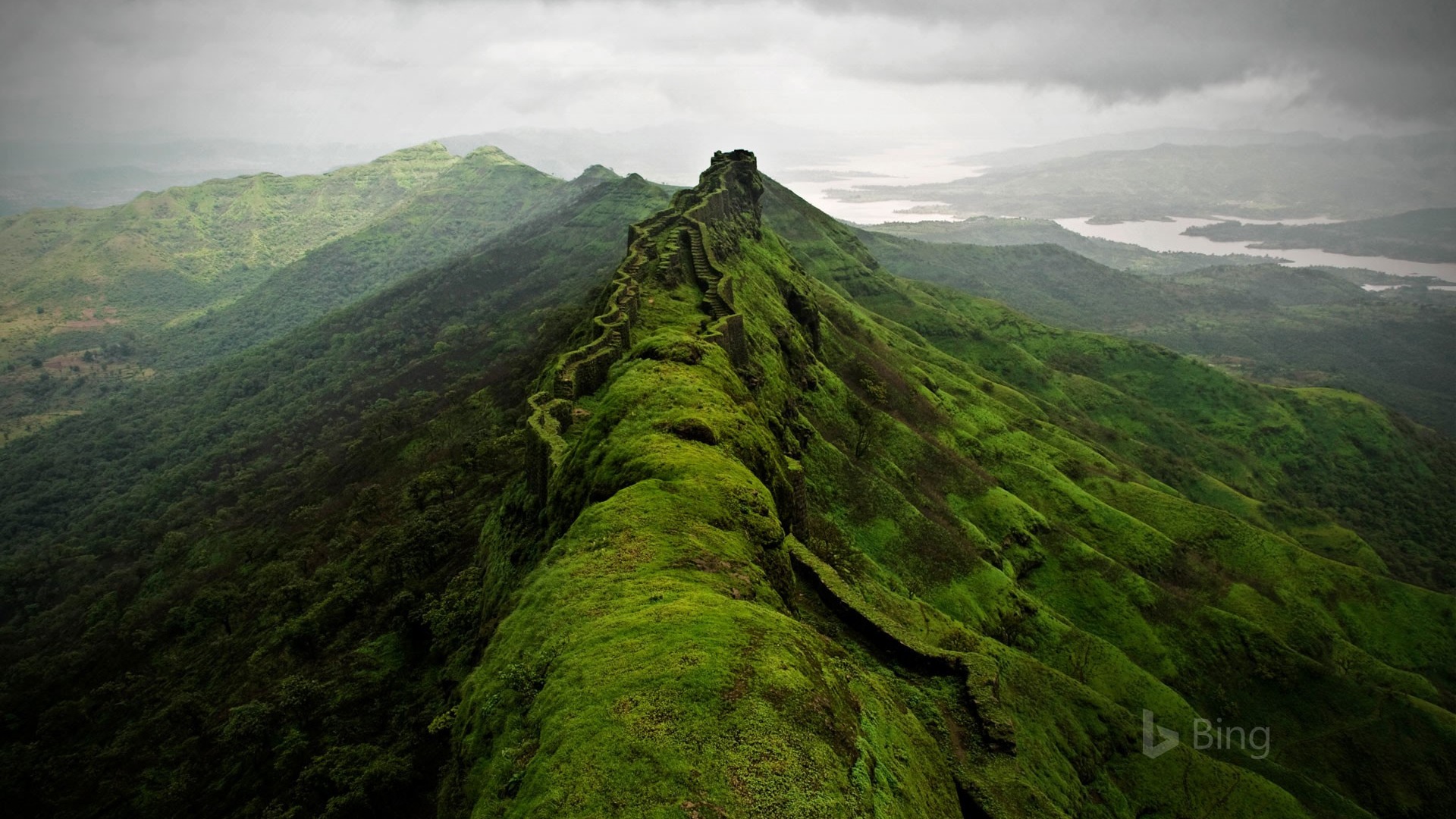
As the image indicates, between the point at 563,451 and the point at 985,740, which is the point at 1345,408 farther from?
the point at 563,451

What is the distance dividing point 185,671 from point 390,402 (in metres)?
118

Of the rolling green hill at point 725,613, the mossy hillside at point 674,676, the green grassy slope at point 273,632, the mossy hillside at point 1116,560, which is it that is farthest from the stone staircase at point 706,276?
the mossy hillside at point 674,676

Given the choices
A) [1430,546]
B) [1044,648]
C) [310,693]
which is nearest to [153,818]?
[310,693]

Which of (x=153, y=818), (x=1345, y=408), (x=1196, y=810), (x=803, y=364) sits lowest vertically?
(x=1345, y=408)

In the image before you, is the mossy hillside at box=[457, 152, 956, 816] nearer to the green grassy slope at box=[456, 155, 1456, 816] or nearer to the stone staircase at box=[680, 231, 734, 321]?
the green grassy slope at box=[456, 155, 1456, 816]

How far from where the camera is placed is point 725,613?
2009 cm

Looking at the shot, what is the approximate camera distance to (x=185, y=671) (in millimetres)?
68875

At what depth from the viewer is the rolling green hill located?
1891 centimetres

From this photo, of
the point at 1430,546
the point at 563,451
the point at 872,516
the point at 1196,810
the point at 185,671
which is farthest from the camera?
the point at 1430,546

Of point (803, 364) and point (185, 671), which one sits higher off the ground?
point (803, 364)

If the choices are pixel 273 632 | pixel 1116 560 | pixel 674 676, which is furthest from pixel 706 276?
pixel 1116 560

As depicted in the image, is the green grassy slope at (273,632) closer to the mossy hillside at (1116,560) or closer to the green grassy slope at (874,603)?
the green grassy slope at (874,603)

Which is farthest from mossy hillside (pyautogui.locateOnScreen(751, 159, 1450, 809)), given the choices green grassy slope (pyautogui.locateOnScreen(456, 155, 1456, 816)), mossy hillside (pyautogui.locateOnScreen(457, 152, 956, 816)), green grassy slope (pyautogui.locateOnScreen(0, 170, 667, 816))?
green grassy slope (pyautogui.locateOnScreen(0, 170, 667, 816))

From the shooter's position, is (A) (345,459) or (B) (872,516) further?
(A) (345,459)
